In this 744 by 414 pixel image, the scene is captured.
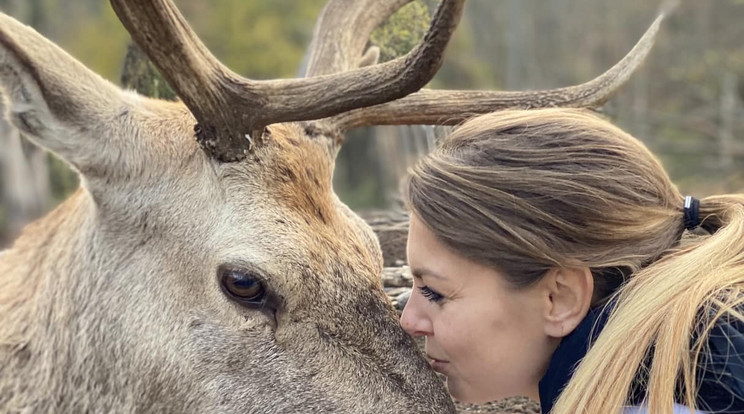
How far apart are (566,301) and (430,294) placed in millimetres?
443

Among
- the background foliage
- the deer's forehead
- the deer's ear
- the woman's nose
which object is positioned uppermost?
the deer's ear

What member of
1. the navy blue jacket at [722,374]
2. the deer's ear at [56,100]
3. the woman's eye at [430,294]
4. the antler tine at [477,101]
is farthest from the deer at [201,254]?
the navy blue jacket at [722,374]

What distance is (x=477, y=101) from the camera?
11.1 feet

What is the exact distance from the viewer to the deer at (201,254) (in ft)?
9.05

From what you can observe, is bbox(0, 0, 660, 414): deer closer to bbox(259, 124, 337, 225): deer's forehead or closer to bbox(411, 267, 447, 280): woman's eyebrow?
bbox(259, 124, 337, 225): deer's forehead

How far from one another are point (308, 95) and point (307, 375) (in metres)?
0.95

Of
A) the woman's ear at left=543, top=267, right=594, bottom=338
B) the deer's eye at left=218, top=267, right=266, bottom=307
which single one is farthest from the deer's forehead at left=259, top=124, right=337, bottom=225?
the woman's ear at left=543, top=267, right=594, bottom=338

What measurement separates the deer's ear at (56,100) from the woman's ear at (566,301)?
157 centimetres

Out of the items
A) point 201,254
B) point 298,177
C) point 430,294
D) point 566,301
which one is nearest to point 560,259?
point 566,301

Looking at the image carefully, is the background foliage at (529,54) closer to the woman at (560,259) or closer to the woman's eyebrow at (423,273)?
the woman at (560,259)

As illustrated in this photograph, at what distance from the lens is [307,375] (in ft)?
9.09

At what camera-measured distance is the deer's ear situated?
2732 millimetres

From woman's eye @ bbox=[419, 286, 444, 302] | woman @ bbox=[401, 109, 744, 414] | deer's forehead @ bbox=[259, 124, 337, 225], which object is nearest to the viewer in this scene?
woman @ bbox=[401, 109, 744, 414]

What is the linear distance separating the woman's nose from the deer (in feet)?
0.26
